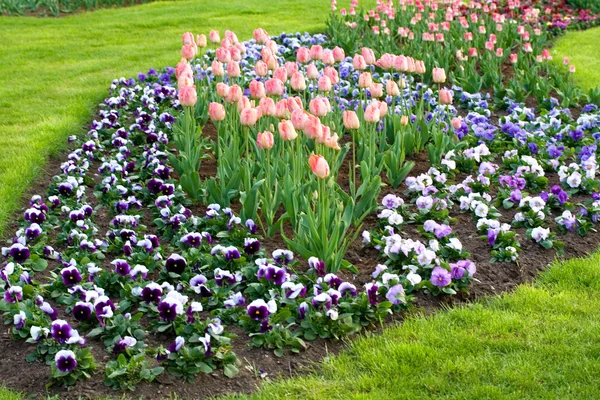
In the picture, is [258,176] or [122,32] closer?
[258,176]

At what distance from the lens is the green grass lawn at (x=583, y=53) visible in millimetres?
8047

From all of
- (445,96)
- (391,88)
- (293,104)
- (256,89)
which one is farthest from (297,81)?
(445,96)

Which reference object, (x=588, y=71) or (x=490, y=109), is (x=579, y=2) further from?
(x=490, y=109)

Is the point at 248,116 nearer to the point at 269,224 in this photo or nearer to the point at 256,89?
the point at 256,89

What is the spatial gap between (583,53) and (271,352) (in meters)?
6.82

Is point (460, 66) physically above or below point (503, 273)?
above

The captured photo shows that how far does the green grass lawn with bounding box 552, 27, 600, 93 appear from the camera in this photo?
8047 mm

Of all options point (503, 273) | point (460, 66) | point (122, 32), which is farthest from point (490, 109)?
point (122, 32)

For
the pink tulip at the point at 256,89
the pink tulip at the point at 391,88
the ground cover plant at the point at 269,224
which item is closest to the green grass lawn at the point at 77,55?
the ground cover plant at the point at 269,224

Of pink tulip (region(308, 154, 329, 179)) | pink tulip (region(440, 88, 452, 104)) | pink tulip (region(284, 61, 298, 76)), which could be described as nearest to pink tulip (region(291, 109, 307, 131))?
pink tulip (region(308, 154, 329, 179))

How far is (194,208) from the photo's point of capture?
5.18 meters

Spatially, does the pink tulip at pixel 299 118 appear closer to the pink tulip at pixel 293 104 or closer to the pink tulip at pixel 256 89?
the pink tulip at pixel 293 104

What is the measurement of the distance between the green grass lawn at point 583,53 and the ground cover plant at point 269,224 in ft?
5.35

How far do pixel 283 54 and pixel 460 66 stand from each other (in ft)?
7.15
